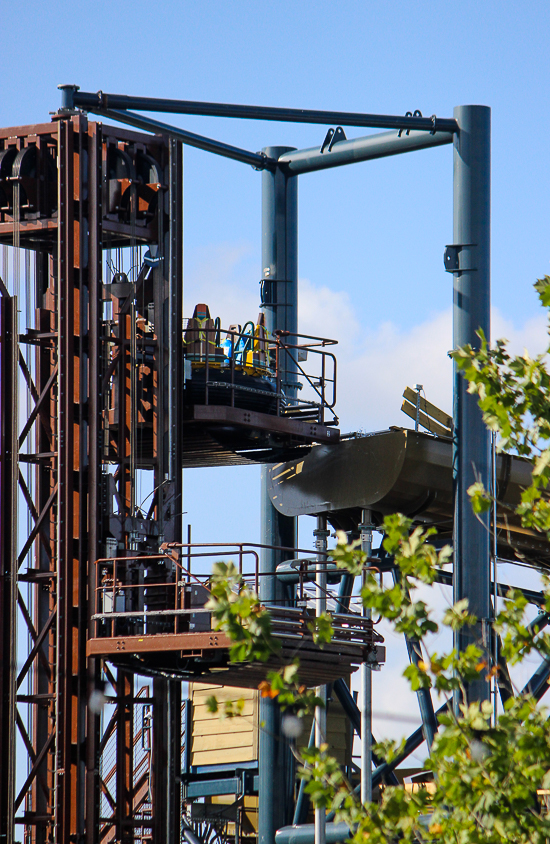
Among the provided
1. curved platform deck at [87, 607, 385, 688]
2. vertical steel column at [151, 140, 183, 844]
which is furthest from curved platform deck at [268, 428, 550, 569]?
curved platform deck at [87, 607, 385, 688]

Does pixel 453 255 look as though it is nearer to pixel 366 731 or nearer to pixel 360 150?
pixel 360 150

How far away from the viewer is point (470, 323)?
29.6 meters

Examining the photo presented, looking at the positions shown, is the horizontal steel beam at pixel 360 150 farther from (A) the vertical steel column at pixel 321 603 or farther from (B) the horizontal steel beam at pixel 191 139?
(A) the vertical steel column at pixel 321 603

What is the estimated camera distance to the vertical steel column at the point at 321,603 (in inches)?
984

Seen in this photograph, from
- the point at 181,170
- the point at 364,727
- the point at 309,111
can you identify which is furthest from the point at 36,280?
the point at 364,727


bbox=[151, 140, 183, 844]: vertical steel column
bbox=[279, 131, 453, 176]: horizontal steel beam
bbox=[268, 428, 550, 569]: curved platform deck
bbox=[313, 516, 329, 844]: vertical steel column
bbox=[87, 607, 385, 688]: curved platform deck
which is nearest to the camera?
bbox=[87, 607, 385, 688]: curved platform deck

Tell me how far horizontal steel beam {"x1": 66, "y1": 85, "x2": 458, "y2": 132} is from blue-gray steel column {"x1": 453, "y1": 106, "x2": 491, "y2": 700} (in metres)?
0.65

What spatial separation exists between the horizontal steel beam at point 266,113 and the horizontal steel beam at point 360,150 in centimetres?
77

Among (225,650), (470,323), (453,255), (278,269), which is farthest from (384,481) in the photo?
(225,650)

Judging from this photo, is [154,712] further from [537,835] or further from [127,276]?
[537,835]

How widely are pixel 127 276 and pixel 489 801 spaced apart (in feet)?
60.0

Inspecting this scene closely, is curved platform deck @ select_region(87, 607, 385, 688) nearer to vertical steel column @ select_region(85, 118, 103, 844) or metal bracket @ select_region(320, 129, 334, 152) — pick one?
vertical steel column @ select_region(85, 118, 103, 844)

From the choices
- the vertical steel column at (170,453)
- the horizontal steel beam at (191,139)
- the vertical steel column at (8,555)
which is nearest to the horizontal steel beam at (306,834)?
the vertical steel column at (170,453)

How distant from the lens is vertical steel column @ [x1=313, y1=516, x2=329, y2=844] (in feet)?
82.0
